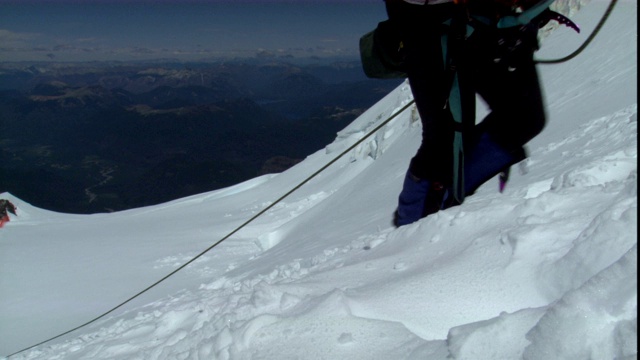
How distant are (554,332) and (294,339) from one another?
106cm

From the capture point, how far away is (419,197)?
360 centimetres

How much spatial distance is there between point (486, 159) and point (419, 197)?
572 mm

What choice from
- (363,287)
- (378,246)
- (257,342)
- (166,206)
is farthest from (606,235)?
(166,206)

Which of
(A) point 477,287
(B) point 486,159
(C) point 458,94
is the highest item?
(C) point 458,94

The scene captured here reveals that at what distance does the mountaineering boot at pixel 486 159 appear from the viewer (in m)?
3.28

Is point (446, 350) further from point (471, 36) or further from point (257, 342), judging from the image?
point (471, 36)

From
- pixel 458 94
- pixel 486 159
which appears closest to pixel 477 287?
pixel 458 94

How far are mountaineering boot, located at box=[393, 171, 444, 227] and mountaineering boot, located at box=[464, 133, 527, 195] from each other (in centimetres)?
23

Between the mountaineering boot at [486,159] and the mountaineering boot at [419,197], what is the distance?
23 cm

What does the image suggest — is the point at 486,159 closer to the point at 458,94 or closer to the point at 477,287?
the point at 458,94

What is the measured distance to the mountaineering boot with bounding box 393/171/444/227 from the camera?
11.5ft

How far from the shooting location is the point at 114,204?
14725 centimetres

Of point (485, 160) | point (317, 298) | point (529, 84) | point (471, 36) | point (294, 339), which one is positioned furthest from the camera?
point (485, 160)

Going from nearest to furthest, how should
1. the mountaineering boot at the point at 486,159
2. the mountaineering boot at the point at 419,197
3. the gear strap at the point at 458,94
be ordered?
1. the gear strap at the point at 458,94
2. the mountaineering boot at the point at 486,159
3. the mountaineering boot at the point at 419,197
